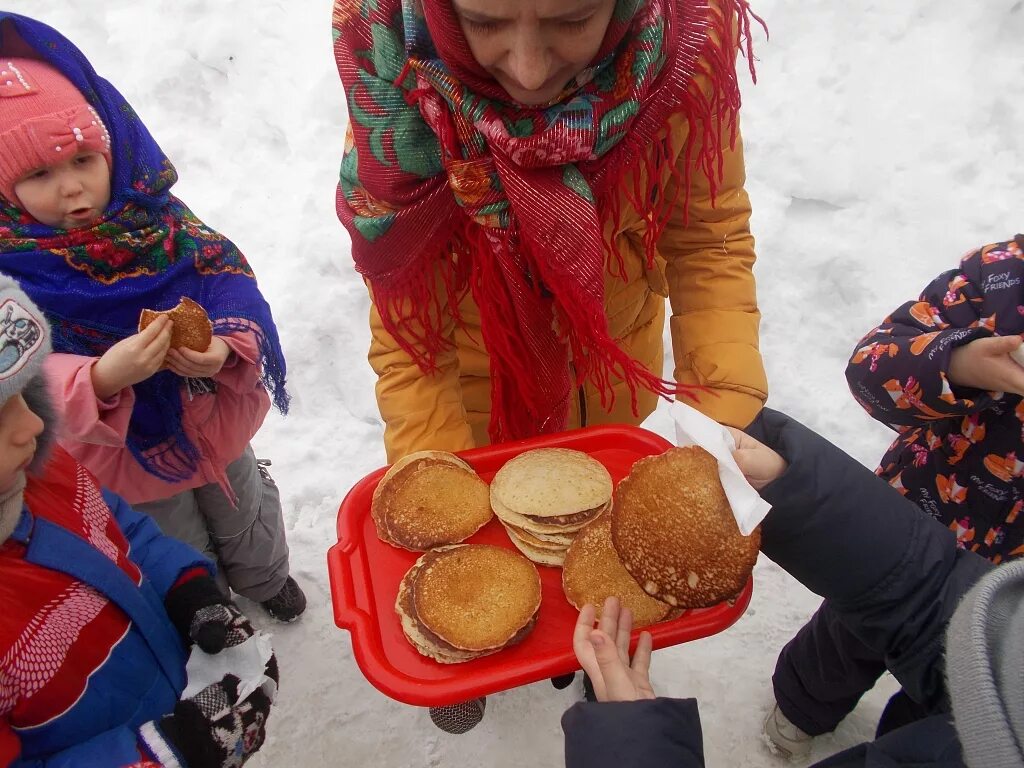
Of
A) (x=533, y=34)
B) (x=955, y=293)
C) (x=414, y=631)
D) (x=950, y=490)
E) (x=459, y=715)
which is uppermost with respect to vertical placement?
(x=533, y=34)

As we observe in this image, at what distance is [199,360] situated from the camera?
69.8 inches

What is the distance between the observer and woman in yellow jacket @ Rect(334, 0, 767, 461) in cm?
128

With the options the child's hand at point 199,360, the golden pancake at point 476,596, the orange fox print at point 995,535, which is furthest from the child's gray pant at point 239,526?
the orange fox print at point 995,535

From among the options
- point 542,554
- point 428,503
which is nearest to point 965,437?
point 542,554

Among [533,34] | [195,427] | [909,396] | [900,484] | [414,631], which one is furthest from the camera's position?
[195,427]

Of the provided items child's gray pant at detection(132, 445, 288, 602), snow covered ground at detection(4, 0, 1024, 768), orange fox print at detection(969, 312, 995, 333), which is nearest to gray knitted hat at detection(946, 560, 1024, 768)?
orange fox print at detection(969, 312, 995, 333)

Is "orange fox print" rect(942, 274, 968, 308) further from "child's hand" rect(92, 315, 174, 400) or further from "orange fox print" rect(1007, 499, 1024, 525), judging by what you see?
"child's hand" rect(92, 315, 174, 400)

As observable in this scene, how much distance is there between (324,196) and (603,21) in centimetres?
339

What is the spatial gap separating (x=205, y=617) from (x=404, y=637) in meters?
A: 0.48

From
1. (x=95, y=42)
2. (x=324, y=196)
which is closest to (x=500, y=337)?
(x=324, y=196)

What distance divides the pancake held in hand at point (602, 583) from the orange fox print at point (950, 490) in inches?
31.5

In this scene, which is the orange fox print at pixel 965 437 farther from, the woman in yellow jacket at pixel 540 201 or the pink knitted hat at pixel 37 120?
the pink knitted hat at pixel 37 120

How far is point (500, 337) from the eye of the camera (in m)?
1.60

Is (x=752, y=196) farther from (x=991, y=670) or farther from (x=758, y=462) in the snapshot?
(x=991, y=670)
